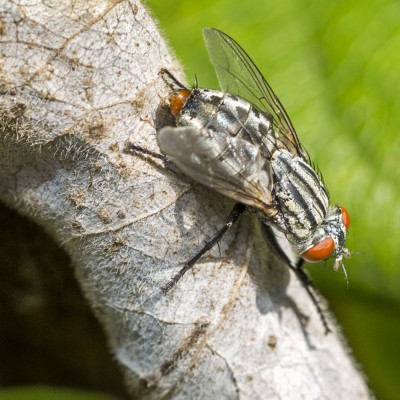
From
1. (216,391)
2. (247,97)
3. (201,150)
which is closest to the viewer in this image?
(201,150)

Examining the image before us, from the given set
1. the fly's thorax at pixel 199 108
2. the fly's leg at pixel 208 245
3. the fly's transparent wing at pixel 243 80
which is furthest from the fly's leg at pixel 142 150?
the fly's transparent wing at pixel 243 80

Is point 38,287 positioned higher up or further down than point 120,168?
further down

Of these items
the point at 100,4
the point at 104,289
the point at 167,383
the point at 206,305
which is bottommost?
the point at 167,383

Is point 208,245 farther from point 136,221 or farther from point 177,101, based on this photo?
point 177,101

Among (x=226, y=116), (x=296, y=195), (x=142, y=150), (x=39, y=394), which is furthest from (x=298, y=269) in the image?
(x=39, y=394)

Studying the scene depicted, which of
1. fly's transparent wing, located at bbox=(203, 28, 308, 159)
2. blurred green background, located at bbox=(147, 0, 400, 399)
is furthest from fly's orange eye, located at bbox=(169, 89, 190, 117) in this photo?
blurred green background, located at bbox=(147, 0, 400, 399)

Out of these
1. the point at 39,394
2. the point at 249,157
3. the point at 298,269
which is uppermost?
the point at 249,157

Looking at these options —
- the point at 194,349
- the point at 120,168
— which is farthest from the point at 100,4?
the point at 194,349

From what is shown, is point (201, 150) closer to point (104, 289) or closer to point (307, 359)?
point (104, 289)
